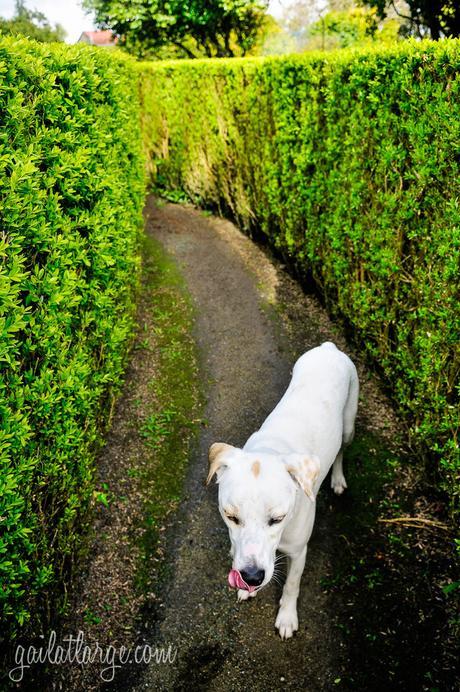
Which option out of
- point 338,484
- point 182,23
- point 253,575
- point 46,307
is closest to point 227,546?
point 338,484

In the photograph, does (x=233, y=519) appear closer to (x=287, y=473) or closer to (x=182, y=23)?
(x=287, y=473)

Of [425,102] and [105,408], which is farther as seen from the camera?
[105,408]

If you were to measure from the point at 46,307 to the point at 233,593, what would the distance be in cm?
264

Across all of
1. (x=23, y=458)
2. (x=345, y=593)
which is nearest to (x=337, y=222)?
(x=345, y=593)

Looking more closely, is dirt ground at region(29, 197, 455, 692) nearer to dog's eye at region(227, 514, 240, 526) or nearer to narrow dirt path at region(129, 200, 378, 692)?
narrow dirt path at region(129, 200, 378, 692)

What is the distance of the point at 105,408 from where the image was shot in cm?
477

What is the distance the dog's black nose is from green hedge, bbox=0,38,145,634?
1.26 m

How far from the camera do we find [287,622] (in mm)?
3377

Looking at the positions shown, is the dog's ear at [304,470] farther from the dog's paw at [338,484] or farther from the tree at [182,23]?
the tree at [182,23]

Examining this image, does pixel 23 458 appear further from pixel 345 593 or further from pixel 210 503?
pixel 345 593

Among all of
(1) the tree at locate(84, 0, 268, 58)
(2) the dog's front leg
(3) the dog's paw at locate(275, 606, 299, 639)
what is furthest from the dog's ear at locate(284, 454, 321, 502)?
(1) the tree at locate(84, 0, 268, 58)

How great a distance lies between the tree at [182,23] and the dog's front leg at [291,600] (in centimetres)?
2280

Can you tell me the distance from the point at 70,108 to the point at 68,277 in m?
1.49

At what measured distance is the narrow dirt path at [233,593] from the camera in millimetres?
3184
